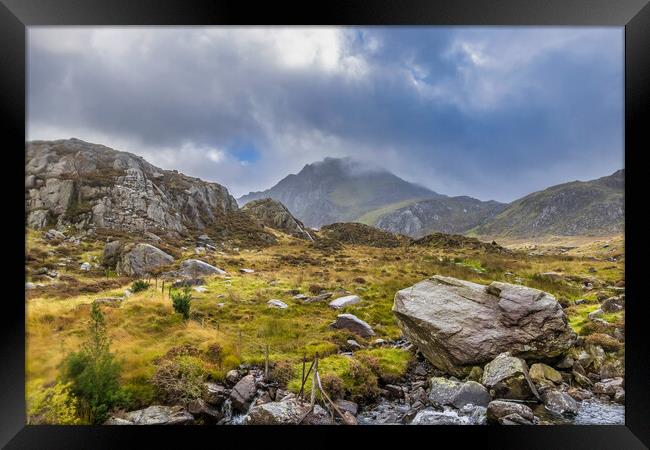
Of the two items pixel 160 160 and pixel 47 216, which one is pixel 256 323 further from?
pixel 47 216

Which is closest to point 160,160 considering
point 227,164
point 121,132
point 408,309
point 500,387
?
point 121,132

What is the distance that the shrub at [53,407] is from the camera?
4430 mm

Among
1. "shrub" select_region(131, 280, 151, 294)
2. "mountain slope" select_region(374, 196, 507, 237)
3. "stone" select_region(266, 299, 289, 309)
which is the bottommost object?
"stone" select_region(266, 299, 289, 309)

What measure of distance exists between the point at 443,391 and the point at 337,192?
14.3ft

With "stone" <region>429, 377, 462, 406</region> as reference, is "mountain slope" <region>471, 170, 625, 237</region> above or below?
above

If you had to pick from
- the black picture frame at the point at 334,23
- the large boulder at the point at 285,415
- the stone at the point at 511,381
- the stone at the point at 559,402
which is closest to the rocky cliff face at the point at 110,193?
the black picture frame at the point at 334,23

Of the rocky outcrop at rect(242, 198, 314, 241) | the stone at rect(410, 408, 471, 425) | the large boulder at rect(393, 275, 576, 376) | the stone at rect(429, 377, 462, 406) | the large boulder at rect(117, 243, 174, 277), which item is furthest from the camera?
the rocky outcrop at rect(242, 198, 314, 241)

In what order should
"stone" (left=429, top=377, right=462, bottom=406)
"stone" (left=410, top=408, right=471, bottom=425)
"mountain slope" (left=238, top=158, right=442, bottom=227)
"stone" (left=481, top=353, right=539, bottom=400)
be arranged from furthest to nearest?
"mountain slope" (left=238, top=158, right=442, bottom=227)
"stone" (left=429, top=377, right=462, bottom=406)
"stone" (left=481, top=353, right=539, bottom=400)
"stone" (left=410, top=408, right=471, bottom=425)

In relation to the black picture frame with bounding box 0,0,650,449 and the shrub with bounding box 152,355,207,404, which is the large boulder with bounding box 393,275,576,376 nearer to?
the black picture frame with bounding box 0,0,650,449

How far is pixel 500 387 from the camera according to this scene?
15.7 ft

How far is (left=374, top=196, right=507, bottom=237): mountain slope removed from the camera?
6320mm

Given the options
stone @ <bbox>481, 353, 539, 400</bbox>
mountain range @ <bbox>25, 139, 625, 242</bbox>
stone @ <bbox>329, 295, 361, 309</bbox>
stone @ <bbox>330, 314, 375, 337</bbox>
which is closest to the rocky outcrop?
mountain range @ <bbox>25, 139, 625, 242</bbox>

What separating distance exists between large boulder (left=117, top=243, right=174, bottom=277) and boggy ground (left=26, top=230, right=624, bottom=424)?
0.20 metres

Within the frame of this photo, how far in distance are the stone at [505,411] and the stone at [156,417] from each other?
4.99m
